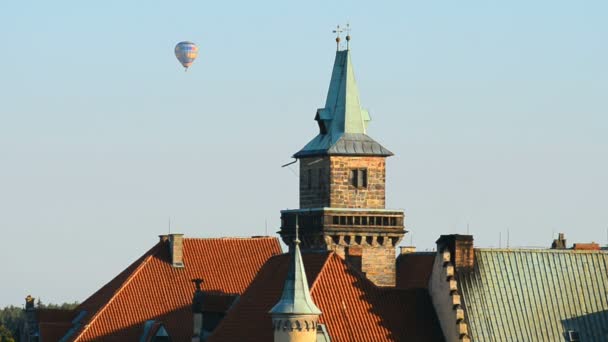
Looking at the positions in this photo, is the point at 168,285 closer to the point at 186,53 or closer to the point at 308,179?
the point at 308,179

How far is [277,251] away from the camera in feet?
469

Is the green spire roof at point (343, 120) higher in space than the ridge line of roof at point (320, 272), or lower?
higher

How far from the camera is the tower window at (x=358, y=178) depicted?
141m

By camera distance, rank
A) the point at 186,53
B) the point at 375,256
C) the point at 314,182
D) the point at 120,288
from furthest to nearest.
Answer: the point at 186,53 → the point at 314,182 → the point at 375,256 → the point at 120,288

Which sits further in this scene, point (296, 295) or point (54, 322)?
point (54, 322)

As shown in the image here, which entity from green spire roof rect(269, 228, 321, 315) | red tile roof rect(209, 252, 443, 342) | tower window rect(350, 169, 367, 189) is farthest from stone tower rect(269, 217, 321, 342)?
tower window rect(350, 169, 367, 189)

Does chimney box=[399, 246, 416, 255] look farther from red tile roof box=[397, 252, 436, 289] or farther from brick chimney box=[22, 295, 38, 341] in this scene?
brick chimney box=[22, 295, 38, 341]

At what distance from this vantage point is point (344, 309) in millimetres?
113250

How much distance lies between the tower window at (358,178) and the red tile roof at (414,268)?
560 cm

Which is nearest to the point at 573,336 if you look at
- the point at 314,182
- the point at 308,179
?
the point at 314,182

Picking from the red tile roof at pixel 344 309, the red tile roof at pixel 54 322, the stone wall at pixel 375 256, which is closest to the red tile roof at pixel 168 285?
the red tile roof at pixel 54 322

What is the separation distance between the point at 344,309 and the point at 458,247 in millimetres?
6003

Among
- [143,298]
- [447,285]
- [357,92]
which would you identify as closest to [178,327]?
[143,298]

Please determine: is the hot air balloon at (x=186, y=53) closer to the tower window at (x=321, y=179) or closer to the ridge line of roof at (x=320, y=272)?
the tower window at (x=321, y=179)
